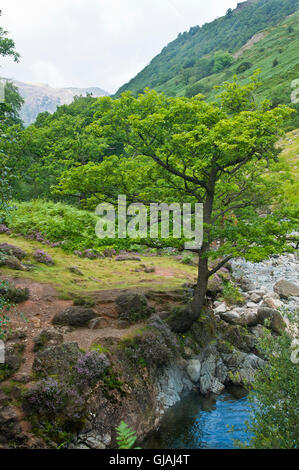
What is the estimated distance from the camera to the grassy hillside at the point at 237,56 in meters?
90.4

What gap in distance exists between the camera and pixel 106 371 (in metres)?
7.98

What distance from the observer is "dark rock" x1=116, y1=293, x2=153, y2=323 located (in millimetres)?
10680

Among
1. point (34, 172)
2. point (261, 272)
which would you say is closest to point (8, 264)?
point (34, 172)

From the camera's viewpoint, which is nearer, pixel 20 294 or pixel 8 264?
pixel 20 294

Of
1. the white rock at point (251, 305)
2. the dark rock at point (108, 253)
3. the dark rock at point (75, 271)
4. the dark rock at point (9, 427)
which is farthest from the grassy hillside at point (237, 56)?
the dark rock at point (9, 427)

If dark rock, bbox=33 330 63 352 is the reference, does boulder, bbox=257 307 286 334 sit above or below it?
below

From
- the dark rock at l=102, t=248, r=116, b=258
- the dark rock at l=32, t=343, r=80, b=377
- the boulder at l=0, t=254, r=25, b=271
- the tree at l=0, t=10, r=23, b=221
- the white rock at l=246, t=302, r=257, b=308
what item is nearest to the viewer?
the tree at l=0, t=10, r=23, b=221

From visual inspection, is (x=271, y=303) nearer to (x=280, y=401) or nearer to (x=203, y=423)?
(x=203, y=423)

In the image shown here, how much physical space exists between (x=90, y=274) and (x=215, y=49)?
183 m

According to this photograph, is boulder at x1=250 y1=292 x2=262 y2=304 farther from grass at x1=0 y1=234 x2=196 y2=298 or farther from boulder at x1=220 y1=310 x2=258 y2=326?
grass at x1=0 y1=234 x2=196 y2=298

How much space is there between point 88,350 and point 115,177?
5.98 m

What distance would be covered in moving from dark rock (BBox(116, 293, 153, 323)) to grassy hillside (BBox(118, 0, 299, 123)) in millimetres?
55748

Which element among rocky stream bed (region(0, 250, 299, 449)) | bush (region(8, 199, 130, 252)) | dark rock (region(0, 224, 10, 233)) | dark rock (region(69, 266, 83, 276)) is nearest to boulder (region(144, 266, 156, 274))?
rocky stream bed (region(0, 250, 299, 449))
